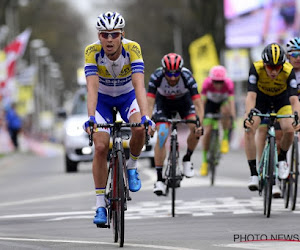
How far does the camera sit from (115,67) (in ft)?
34.6

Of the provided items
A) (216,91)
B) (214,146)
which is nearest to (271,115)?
(216,91)

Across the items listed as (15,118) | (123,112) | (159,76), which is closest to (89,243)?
(123,112)

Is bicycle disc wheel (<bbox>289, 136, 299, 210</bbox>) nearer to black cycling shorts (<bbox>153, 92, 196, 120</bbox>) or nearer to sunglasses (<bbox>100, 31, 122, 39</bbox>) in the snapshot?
black cycling shorts (<bbox>153, 92, 196, 120</bbox>)

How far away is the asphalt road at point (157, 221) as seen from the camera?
31.6 ft

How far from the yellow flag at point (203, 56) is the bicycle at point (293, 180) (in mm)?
41375

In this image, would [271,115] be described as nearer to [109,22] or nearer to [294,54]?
[294,54]

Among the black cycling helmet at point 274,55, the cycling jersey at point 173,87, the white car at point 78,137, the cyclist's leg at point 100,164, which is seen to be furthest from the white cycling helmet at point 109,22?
the white car at point 78,137

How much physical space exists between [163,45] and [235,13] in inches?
990

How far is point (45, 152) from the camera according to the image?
51.7 metres

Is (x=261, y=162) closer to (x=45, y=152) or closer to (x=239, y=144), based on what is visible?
(x=239, y=144)

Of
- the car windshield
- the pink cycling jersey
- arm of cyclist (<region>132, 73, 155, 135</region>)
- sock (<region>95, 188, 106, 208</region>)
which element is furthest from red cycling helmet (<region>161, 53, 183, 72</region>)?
the car windshield

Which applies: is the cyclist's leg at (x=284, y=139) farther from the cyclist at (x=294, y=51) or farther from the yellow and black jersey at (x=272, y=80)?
the cyclist at (x=294, y=51)

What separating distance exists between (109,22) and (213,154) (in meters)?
8.61

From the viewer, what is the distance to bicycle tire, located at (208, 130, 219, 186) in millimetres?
18114
